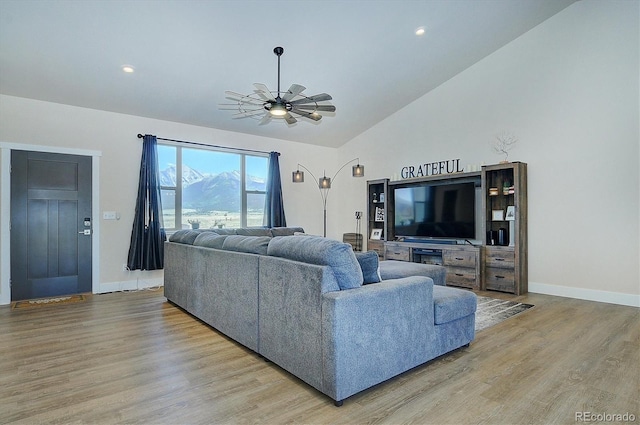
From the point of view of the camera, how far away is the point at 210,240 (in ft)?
12.0

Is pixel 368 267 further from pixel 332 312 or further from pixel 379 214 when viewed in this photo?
pixel 379 214

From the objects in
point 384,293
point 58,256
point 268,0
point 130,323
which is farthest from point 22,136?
point 384,293

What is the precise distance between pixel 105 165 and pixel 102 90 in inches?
45.6

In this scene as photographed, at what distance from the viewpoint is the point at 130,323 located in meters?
3.70

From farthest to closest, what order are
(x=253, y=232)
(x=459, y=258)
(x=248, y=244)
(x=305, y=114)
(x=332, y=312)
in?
(x=253, y=232) < (x=459, y=258) < (x=305, y=114) < (x=248, y=244) < (x=332, y=312)

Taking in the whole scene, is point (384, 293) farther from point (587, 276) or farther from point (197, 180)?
point (197, 180)

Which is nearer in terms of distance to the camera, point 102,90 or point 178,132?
point 102,90

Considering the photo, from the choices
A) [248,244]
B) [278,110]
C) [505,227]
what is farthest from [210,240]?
[505,227]

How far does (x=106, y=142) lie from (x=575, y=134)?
268 inches

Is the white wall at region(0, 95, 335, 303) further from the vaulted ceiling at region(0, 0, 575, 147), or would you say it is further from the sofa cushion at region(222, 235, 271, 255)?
the sofa cushion at region(222, 235, 271, 255)

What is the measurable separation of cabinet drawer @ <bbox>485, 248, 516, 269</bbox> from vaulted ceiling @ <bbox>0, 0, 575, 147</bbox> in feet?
9.97

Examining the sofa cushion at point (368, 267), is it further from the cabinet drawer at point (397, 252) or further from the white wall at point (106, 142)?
the white wall at point (106, 142)

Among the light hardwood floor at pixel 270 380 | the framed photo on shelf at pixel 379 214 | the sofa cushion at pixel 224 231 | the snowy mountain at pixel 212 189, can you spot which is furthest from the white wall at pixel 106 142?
the framed photo on shelf at pixel 379 214

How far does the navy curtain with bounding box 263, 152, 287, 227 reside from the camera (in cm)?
692
